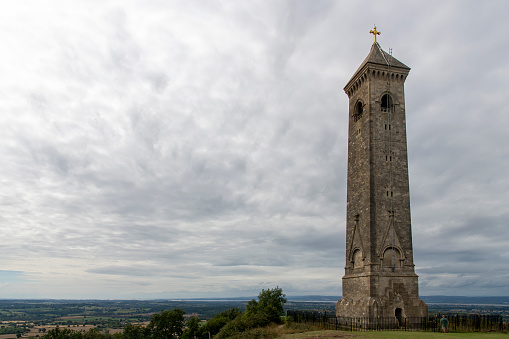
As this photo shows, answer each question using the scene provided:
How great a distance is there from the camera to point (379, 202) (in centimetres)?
3491

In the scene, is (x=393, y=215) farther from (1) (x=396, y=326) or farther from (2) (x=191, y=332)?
(2) (x=191, y=332)

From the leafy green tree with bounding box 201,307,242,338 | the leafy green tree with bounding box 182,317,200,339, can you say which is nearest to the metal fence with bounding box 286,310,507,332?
the leafy green tree with bounding box 201,307,242,338

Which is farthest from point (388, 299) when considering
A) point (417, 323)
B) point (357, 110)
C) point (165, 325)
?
point (165, 325)

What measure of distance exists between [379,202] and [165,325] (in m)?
47.3

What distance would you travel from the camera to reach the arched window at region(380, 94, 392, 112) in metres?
37.4

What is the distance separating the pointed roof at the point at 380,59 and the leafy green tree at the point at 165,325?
51363mm

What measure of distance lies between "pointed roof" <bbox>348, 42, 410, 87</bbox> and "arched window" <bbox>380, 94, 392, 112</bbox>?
319cm

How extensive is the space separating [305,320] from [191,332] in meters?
32.3

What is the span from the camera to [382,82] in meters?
37.8

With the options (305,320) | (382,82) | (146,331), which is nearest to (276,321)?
(305,320)

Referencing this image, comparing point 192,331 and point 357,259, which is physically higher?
point 357,259

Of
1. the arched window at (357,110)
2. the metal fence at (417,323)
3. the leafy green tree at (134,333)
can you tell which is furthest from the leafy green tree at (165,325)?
the arched window at (357,110)

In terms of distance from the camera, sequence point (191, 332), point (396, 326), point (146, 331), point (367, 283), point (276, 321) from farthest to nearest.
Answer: point (146, 331), point (191, 332), point (276, 321), point (367, 283), point (396, 326)

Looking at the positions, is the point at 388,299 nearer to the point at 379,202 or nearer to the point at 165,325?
the point at 379,202
